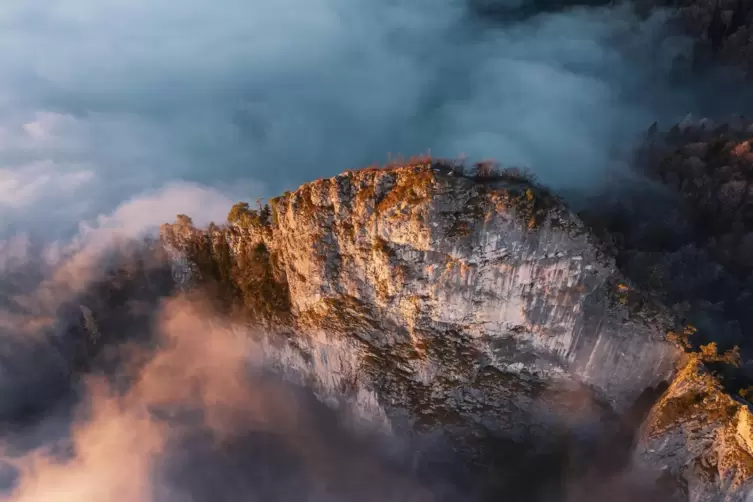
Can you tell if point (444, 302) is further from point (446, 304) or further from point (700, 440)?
point (700, 440)

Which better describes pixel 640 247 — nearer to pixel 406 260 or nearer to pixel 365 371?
pixel 406 260

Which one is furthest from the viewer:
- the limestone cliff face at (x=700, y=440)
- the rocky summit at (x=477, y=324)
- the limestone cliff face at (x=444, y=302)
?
the limestone cliff face at (x=444, y=302)

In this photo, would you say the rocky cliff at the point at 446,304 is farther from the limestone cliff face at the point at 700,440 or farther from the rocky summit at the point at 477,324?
the limestone cliff face at the point at 700,440

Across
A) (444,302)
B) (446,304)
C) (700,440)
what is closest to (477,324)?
(446,304)

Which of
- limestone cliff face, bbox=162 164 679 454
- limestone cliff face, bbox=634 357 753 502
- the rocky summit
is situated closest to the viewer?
limestone cliff face, bbox=634 357 753 502

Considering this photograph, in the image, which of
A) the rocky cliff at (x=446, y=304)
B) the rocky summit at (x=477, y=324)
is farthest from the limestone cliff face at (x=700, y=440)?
the rocky cliff at (x=446, y=304)

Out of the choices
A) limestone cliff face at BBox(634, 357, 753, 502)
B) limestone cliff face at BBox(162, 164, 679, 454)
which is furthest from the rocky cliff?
limestone cliff face at BBox(634, 357, 753, 502)

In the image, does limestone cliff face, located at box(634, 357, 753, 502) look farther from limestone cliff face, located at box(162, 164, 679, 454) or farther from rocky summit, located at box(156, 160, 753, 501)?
limestone cliff face, located at box(162, 164, 679, 454)
